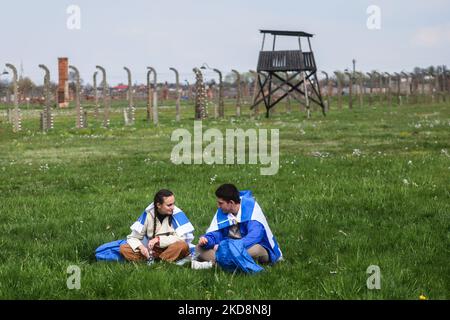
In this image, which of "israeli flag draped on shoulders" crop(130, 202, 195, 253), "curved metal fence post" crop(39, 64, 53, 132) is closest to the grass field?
"israeli flag draped on shoulders" crop(130, 202, 195, 253)

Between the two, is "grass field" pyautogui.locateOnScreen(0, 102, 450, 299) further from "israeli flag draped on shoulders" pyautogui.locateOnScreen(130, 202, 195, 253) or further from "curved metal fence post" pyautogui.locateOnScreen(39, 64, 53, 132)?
"curved metal fence post" pyautogui.locateOnScreen(39, 64, 53, 132)

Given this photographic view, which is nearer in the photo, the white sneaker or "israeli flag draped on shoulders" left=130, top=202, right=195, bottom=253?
the white sneaker

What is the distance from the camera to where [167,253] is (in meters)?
7.96

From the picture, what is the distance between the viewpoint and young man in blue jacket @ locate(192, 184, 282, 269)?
7.76m

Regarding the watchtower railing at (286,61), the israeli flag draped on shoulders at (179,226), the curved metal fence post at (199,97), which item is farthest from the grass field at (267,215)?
the watchtower railing at (286,61)

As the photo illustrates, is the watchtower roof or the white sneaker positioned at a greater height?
the watchtower roof

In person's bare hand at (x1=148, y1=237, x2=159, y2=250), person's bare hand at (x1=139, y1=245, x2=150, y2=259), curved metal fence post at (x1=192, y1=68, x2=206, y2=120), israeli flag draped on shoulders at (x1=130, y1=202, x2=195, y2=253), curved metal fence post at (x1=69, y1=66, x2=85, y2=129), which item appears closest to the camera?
person's bare hand at (x1=139, y1=245, x2=150, y2=259)

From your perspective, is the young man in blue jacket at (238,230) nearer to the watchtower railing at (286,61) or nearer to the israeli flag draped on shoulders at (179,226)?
the israeli flag draped on shoulders at (179,226)

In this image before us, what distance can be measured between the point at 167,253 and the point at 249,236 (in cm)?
98

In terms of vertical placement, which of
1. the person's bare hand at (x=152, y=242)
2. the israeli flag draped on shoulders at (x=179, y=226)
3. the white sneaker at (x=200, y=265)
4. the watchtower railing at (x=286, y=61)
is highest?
the watchtower railing at (x=286, y=61)

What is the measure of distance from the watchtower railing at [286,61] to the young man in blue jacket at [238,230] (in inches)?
1222

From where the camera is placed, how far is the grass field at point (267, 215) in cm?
673

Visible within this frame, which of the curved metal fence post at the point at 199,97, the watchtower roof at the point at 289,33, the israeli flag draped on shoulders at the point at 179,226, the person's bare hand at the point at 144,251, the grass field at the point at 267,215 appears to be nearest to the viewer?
the grass field at the point at 267,215

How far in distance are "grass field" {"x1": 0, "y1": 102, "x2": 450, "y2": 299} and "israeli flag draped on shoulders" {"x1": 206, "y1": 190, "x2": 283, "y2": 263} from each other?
21cm
